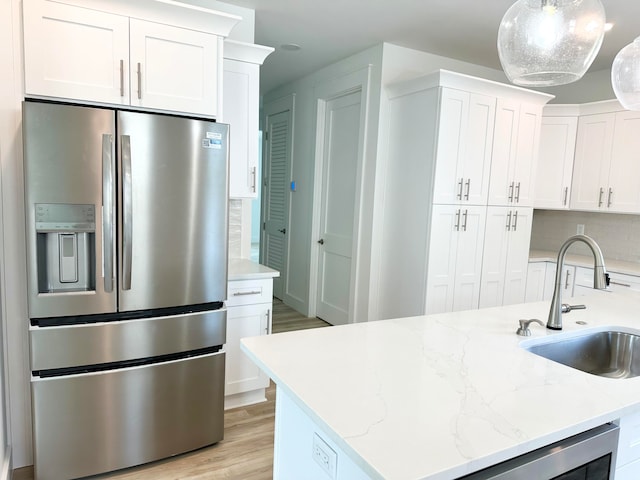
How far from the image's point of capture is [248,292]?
2.67 metres

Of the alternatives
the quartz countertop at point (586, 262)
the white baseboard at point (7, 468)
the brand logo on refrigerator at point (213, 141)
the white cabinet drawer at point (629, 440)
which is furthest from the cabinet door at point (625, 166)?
the white baseboard at point (7, 468)

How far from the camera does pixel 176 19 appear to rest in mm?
2129

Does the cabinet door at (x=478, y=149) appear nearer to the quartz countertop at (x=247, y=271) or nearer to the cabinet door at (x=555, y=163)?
the cabinet door at (x=555, y=163)

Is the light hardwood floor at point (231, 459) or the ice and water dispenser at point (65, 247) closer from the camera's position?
the ice and water dispenser at point (65, 247)

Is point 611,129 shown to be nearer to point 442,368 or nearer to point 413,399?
point 442,368

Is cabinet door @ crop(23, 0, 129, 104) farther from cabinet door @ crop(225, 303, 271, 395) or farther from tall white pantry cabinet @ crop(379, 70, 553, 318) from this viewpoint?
tall white pantry cabinet @ crop(379, 70, 553, 318)

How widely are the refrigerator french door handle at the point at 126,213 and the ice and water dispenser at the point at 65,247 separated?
0.42ft

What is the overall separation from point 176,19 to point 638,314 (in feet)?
9.08

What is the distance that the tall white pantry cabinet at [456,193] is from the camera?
3305 millimetres

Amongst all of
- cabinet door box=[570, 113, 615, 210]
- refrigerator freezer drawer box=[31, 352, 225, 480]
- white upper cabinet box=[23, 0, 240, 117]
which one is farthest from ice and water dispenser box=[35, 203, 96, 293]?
cabinet door box=[570, 113, 615, 210]

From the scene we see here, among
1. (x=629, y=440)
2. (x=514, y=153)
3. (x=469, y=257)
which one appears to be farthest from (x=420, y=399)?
(x=514, y=153)

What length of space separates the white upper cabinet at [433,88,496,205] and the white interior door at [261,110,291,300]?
2286 mm

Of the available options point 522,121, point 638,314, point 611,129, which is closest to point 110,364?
point 638,314

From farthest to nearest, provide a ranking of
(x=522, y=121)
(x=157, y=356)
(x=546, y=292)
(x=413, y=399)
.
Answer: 1. (x=546, y=292)
2. (x=522, y=121)
3. (x=157, y=356)
4. (x=413, y=399)
